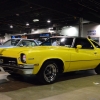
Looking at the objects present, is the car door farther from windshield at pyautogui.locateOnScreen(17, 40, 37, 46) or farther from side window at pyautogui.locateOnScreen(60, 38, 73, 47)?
windshield at pyautogui.locateOnScreen(17, 40, 37, 46)

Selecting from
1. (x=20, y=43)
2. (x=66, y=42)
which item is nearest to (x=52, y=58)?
(x=66, y=42)

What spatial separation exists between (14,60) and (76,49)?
2.15m

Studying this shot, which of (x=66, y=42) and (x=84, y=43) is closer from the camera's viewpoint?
(x=66, y=42)

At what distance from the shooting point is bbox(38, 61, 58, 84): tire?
5422 mm

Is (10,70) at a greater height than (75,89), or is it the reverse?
(10,70)

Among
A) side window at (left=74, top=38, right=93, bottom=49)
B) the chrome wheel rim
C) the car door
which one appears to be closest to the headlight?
the chrome wheel rim

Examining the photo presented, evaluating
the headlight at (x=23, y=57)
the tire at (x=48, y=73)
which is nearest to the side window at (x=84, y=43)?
the tire at (x=48, y=73)

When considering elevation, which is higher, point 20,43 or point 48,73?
point 20,43

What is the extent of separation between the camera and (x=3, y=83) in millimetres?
5645

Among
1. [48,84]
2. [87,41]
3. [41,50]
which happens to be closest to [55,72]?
[48,84]

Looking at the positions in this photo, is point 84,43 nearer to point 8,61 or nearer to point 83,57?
point 83,57

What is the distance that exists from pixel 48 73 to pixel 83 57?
1.54 m

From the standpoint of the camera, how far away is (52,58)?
A: 552 cm

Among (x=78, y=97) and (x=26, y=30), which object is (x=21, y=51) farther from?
(x=26, y=30)
